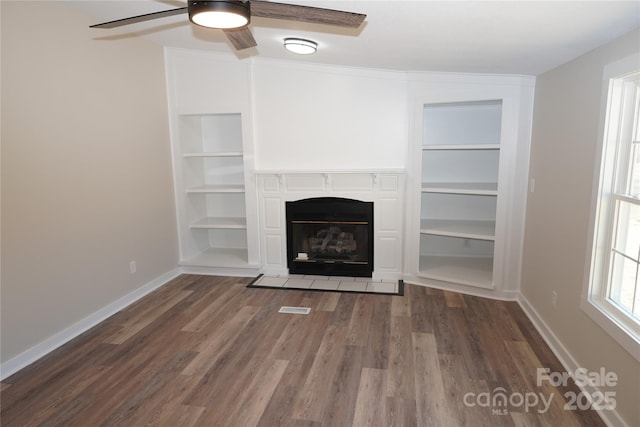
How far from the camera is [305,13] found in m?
1.87

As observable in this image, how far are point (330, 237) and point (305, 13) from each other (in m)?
3.09

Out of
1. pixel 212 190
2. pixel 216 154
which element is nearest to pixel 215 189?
pixel 212 190

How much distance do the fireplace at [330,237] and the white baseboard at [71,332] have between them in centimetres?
165

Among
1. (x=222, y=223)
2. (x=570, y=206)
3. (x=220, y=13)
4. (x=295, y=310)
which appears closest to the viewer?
(x=220, y=13)

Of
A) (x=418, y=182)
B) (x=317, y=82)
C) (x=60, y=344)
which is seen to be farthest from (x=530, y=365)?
(x=60, y=344)

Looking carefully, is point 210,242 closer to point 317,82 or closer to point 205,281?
point 205,281

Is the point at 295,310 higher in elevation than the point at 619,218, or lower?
lower

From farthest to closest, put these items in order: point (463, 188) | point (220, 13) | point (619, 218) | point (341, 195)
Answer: point (341, 195) < point (463, 188) < point (619, 218) < point (220, 13)

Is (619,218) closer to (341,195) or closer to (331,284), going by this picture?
(341,195)

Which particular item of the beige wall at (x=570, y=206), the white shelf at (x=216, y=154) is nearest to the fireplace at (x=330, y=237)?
the white shelf at (x=216, y=154)

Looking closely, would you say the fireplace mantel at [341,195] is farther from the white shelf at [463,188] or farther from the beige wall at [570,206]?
the beige wall at [570,206]

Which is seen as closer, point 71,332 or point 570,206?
point 570,206

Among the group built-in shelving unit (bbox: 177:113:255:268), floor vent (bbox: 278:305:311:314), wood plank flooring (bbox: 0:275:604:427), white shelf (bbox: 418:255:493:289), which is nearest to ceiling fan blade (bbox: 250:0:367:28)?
wood plank flooring (bbox: 0:275:604:427)

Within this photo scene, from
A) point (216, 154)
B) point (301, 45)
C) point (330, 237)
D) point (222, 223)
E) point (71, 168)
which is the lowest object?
point (330, 237)
